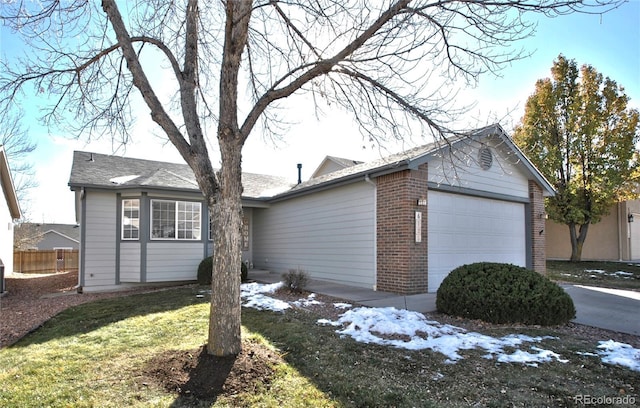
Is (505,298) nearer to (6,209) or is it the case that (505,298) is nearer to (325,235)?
(325,235)

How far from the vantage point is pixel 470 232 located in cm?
1045

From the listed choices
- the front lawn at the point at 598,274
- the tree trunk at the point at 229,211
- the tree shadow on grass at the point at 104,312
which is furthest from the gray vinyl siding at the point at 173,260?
the front lawn at the point at 598,274

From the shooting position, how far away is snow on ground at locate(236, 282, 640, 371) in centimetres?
445

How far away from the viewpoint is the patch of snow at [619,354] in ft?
14.0

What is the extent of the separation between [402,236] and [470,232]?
2.73m

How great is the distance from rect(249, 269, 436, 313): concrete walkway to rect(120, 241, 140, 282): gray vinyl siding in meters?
5.09

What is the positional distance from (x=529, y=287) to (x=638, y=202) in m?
21.4

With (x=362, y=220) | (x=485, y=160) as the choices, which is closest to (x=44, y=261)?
(x=362, y=220)

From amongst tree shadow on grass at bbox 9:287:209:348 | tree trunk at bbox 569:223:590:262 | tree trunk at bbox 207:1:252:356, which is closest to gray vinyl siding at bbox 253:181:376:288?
tree shadow on grass at bbox 9:287:209:348

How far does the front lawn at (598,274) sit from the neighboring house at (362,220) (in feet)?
6.42

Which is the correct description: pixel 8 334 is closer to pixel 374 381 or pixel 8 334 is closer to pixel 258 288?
pixel 258 288

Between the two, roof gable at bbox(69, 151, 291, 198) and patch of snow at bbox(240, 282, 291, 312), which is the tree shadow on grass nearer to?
patch of snow at bbox(240, 282, 291, 312)

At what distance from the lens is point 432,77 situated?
5359 mm

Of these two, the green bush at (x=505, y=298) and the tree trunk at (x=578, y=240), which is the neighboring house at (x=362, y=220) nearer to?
the green bush at (x=505, y=298)
